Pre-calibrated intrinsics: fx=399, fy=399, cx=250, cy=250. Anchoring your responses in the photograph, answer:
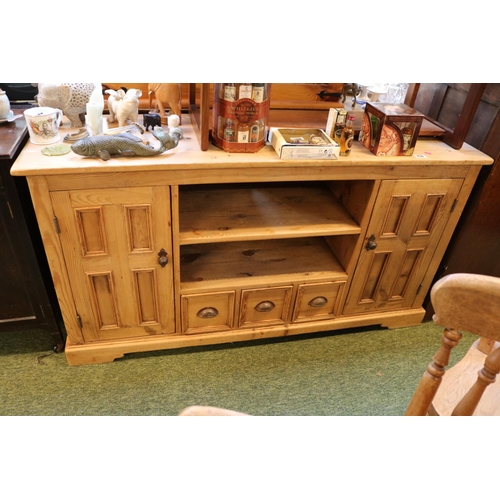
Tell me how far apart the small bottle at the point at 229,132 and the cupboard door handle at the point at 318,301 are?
814mm

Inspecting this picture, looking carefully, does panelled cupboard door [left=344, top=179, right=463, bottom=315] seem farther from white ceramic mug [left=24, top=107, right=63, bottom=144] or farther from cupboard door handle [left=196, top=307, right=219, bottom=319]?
white ceramic mug [left=24, top=107, right=63, bottom=144]

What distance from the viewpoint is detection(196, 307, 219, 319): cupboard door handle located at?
1694 mm

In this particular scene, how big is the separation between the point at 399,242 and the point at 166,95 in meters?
1.11

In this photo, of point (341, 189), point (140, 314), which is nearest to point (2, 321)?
point (140, 314)

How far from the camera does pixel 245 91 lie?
4.24ft

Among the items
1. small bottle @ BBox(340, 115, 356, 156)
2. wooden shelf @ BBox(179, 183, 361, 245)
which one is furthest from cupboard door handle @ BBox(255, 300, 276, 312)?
small bottle @ BBox(340, 115, 356, 156)

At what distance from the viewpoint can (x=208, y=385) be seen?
1657mm

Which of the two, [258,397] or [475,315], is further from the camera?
[258,397]

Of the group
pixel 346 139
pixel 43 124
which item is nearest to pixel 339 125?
pixel 346 139

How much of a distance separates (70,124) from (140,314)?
78cm

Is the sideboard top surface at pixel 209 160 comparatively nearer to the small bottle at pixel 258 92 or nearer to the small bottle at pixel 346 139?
the small bottle at pixel 346 139

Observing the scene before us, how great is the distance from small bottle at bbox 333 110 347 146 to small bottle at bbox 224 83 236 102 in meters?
0.41

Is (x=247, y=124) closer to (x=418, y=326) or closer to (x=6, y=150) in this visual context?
(x=6, y=150)

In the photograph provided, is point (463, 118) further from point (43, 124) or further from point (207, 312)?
point (43, 124)
